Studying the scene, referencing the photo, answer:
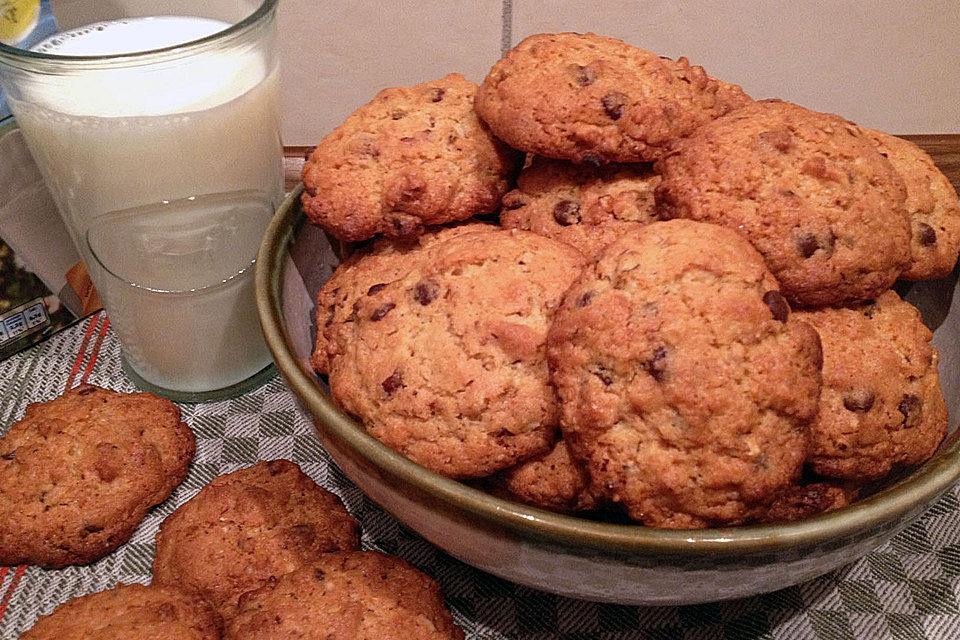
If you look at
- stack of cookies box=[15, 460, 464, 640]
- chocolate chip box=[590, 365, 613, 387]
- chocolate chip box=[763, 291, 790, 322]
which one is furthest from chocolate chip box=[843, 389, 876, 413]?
stack of cookies box=[15, 460, 464, 640]

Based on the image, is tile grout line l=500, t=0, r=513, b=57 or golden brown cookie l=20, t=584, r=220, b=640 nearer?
golden brown cookie l=20, t=584, r=220, b=640

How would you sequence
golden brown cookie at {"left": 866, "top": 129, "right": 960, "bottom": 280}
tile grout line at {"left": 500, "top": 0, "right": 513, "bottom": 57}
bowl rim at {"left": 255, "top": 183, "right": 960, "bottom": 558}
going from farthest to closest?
tile grout line at {"left": 500, "top": 0, "right": 513, "bottom": 57} < golden brown cookie at {"left": 866, "top": 129, "right": 960, "bottom": 280} < bowl rim at {"left": 255, "top": 183, "right": 960, "bottom": 558}

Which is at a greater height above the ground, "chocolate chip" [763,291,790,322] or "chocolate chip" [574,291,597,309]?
"chocolate chip" [763,291,790,322]

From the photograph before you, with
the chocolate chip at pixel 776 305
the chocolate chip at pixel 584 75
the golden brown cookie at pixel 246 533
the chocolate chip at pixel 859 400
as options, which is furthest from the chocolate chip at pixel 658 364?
the golden brown cookie at pixel 246 533

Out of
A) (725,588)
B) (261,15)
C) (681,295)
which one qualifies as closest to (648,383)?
(681,295)

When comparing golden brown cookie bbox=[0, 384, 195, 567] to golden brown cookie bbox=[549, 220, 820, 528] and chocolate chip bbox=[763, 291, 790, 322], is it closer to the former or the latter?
golden brown cookie bbox=[549, 220, 820, 528]

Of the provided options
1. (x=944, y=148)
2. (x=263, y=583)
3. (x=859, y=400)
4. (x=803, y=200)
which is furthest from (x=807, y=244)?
(x=944, y=148)
